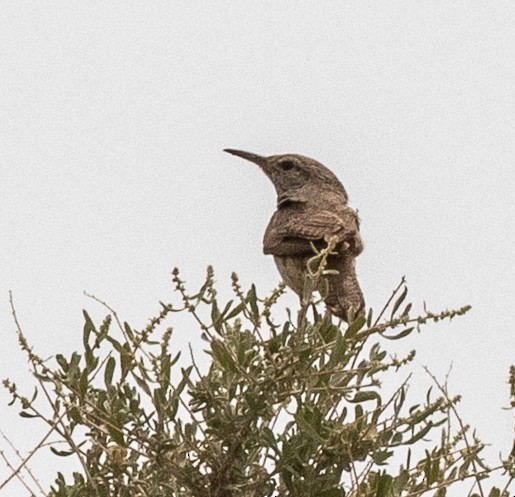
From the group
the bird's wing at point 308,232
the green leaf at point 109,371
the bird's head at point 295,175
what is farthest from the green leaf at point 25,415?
the bird's head at point 295,175

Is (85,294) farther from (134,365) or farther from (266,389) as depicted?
(266,389)

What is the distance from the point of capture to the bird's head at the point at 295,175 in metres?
7.47

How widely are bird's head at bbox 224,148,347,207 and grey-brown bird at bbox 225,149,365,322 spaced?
0.06 m

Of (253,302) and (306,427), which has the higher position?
(253,302)

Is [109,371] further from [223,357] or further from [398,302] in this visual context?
[398,302]

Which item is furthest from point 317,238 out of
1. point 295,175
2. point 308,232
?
point 295,175

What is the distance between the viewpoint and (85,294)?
387 cm

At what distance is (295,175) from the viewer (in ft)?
25.3

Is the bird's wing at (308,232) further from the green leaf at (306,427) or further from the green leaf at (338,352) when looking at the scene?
the green leaf at (306,427)

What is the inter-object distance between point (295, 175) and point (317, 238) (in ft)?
6.07

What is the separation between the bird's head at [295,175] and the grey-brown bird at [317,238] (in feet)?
0.19

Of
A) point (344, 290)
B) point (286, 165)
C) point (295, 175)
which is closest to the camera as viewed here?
point (344, 290)

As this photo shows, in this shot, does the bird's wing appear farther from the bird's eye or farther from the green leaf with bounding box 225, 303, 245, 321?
the green leaf with bounding box 225, 303, 245, 321

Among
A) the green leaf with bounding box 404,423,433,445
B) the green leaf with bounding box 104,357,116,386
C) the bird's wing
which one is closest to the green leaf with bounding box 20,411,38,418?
the green leaf with bounding box 104,357,116,386
